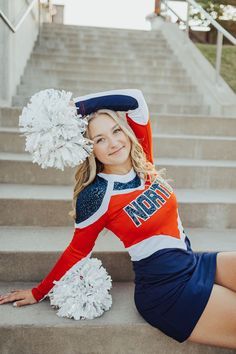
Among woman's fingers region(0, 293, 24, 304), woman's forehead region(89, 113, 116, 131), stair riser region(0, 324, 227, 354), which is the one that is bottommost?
stair riser region(0, 324, 227, 354)

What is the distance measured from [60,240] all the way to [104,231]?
29 cm

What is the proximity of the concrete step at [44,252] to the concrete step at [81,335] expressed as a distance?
307mm

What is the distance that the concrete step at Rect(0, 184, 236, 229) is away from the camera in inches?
92.2

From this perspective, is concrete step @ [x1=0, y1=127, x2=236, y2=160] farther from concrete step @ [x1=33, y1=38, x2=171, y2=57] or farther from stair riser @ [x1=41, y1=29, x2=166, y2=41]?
stair riser @ [x1=41, y1=29, x2=166, y2=41]

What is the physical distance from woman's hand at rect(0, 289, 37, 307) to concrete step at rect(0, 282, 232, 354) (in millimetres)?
22

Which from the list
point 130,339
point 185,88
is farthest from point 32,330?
point 185,88

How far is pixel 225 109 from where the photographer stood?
4031 mm

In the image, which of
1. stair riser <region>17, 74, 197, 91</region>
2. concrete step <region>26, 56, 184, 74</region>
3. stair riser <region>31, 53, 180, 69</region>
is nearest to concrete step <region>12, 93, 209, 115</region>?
stair riser <region>17, 74, 197, 91</region>

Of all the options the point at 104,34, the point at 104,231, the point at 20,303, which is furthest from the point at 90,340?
the point at 104,34

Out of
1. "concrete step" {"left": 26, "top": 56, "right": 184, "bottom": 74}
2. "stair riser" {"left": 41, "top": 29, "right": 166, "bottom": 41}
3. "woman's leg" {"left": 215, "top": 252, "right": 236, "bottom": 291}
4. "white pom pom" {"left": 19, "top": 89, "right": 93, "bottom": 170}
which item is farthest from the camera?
"stair riser" {"left": 41, "top": 29, "right": 166, "bottom": 41}

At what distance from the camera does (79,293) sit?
1.65 m

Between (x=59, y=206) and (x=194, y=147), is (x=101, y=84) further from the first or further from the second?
(x=59, y=206)

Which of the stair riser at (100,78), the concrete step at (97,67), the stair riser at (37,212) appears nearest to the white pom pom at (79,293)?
the stair riser at (37,212)

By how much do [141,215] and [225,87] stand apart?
3.13m
